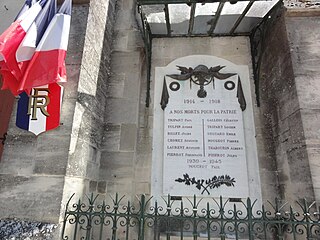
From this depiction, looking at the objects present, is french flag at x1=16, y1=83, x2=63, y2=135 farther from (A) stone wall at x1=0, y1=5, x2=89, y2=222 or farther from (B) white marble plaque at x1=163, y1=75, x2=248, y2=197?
(B) white marble plaque at x1=163, y1=75, x2=248, y2=197

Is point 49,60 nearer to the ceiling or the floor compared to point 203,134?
nearer to the ceiling

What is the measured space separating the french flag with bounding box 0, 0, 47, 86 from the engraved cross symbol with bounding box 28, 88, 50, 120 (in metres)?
0.33

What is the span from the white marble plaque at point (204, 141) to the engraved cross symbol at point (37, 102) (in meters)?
1.94

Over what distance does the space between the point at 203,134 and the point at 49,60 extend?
2578 millimetres

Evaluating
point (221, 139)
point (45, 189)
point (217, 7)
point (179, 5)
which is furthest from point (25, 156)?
point (217, 7)

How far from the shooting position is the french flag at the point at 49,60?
2873 mm

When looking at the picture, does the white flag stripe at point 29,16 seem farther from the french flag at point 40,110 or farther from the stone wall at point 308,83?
the stone wall at point 308,83

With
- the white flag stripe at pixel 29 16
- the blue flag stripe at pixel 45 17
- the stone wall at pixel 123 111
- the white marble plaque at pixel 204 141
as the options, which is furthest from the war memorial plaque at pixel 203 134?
the white flag stripe at pixel 29 16

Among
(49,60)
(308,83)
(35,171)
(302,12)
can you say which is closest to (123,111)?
(49,60)

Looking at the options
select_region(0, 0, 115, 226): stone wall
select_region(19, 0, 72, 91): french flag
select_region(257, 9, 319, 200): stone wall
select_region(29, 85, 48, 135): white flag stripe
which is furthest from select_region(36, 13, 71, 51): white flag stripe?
select_region(257, 9, 319, 200): stone wall

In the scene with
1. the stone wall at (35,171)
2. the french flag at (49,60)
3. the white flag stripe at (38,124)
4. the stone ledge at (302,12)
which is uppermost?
the stone ledge at (302,12)

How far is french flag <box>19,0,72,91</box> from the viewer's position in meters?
2.87

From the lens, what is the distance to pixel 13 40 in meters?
2.83

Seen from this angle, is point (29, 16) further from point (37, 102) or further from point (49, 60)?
point (37, 102)
